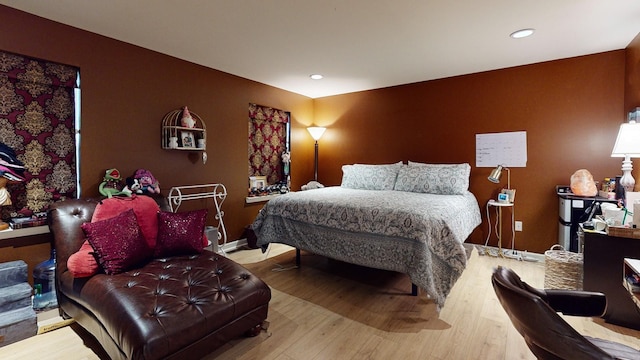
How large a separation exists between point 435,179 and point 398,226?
1484 mm

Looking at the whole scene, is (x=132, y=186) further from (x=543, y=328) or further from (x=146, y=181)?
(x=543, y=328)

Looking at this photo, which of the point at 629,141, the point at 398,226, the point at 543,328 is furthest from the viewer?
the point at 398,226

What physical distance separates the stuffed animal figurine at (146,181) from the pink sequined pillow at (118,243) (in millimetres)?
663

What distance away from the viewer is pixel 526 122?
3.44 m

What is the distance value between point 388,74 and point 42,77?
3.50 m

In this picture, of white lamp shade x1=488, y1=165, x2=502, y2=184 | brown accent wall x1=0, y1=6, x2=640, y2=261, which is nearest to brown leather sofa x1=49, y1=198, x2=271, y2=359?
brown accent wall x1=0, y1=6, x2=640, y2=261

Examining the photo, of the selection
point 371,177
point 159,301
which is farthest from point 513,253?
point 159,301

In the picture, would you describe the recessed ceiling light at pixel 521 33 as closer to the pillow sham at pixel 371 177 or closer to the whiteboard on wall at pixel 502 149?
the whiteboard on wall at pixel 502 149

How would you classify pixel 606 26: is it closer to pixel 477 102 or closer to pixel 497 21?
pixel 497 21

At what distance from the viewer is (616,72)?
2.98 m

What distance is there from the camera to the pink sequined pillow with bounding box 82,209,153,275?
193cm

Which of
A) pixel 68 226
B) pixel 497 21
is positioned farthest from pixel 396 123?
pixel 68 226

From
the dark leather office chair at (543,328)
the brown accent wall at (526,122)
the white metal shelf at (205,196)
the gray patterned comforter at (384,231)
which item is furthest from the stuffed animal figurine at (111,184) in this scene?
the brown accent wall at (526,122)

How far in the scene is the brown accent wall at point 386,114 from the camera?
2648mm
